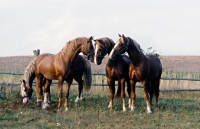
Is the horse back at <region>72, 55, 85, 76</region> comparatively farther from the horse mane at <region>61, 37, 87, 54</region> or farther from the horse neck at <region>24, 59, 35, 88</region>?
the horse mane at <region>61, 37, 87, 54</region>

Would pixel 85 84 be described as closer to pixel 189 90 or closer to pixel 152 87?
pixel 152 87

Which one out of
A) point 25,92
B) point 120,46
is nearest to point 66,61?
point 120,46

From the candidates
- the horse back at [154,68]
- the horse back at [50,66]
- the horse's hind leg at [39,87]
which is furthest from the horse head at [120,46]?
the horse's hind leg at [39,87]

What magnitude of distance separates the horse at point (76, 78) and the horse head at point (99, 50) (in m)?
1.91

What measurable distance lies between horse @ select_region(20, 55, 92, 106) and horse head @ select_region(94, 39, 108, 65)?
1.91 meters

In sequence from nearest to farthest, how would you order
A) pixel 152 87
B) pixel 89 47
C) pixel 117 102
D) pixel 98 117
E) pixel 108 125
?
pixel 108 125 < pixel 98 117 < pixel 89 47 < pixel 152 87 < pixel 117 102

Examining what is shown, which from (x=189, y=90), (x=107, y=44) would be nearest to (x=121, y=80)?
(x=107, y=44)

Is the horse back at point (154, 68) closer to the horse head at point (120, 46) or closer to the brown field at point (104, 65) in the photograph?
the horse head at point (120, 46)

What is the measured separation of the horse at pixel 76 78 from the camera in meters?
12.5

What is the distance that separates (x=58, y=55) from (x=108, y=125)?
361 centimetres

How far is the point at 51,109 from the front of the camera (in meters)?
11.1

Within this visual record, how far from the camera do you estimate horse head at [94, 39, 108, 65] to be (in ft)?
35.7

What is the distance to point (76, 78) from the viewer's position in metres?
13.4

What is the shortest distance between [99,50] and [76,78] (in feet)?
8.78
